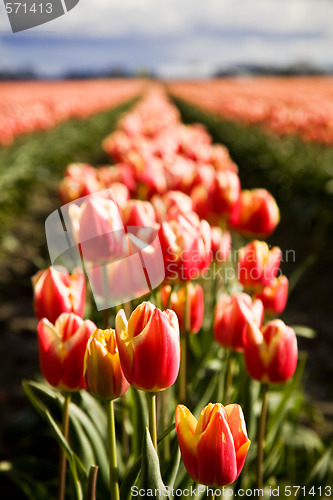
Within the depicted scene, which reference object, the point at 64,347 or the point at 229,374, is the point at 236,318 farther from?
the point at 64,347

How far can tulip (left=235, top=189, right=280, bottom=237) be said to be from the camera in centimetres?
185

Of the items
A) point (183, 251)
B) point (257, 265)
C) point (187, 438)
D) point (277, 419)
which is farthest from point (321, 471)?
point (187, 438)

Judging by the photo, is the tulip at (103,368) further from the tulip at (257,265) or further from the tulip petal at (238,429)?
the tulip at (257,265)

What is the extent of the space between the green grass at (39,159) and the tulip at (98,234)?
393cm

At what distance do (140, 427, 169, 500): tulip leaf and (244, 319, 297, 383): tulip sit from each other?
34cm

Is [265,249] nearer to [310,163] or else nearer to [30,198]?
[310,163]

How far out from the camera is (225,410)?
88 cm

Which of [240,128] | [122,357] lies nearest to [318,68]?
[240,128]

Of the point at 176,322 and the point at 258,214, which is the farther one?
the point at 258,214

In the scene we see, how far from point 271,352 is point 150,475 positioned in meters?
0.37

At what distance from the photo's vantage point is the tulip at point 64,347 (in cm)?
104

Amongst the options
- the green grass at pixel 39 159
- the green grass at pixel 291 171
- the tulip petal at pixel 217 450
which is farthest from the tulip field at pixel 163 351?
the green grass at pixel 39 159

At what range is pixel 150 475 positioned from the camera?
35.7 inches

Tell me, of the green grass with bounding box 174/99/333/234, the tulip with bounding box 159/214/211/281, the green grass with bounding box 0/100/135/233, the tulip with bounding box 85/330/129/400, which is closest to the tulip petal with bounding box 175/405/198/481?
the tulip with bounding box 85/330/129/400
